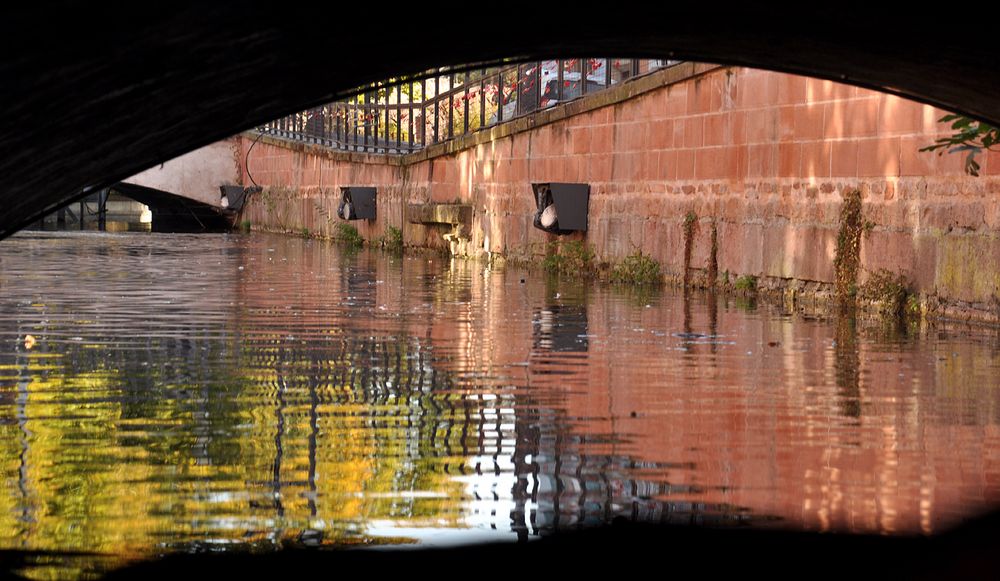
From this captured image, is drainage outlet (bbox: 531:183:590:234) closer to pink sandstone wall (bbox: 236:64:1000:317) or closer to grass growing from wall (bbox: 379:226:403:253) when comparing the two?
pink sandstone wall (bbox: 236:64:1000:317)

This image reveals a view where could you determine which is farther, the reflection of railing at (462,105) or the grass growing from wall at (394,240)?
the grass growing from wall at (394,240)

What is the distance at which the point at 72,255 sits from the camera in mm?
23297

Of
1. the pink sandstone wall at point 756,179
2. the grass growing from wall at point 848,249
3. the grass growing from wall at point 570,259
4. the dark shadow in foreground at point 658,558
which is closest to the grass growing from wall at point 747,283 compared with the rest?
the pink sandstone wall at point 756,179

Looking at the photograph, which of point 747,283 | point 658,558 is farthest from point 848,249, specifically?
point 658,558

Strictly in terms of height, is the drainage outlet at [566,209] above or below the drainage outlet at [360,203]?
below

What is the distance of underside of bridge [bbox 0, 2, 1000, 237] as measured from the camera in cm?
395

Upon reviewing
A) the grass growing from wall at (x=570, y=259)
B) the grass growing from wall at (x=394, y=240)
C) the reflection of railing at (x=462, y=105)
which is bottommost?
the grass growing from wall at (x=570, y=259)

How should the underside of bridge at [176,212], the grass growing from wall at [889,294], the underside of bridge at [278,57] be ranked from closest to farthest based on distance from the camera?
the underside of bridge at [278,57]
the grass growing from wall at [889,294]
the underside of bridge at [176,212]

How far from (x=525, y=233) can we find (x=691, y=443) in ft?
49.8

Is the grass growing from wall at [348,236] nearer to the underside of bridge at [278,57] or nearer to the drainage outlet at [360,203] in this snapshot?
the drainage outlet at [360,203]

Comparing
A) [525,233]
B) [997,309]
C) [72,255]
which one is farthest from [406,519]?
[72,255]

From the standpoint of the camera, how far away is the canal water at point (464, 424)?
4.97m

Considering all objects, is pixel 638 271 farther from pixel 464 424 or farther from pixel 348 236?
pixel 348 236

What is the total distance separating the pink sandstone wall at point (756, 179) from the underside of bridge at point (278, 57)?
4976 mm
